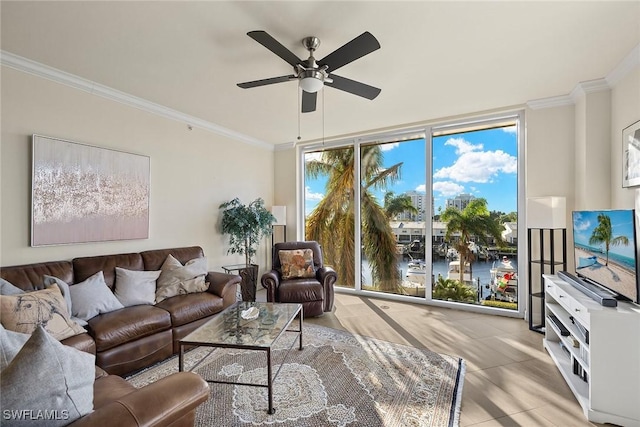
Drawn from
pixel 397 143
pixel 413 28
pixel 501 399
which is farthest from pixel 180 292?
pixel 397 143

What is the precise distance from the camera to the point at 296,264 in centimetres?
423

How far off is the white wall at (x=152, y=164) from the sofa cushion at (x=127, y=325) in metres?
0.93

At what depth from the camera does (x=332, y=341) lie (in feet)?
10.3

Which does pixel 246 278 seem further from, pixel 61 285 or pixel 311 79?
pixel 311 79

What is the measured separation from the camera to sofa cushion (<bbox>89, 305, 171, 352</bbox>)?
230cm

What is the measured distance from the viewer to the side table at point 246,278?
4.49 m

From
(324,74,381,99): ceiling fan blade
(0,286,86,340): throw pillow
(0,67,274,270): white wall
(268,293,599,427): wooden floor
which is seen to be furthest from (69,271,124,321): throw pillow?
(324,74,381,99): ceiling fan blade

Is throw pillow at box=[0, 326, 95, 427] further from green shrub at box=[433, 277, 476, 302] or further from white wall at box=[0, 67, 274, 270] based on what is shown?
→ green shrub at box=[433, 277, 476, 302]

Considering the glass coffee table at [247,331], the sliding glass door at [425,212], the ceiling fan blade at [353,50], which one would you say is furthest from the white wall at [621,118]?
the glass coffee table at [247,331]

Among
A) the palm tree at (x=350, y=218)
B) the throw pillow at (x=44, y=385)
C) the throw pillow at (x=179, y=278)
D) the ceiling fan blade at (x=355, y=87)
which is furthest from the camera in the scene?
the palm tree at (x=350, y=218)

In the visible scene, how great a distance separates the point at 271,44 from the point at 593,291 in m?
2.92

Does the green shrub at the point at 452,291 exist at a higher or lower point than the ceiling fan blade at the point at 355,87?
lower

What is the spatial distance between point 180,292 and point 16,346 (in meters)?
1.99

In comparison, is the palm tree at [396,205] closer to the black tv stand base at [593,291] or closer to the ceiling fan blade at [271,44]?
the black tv stand base at [593,291]
